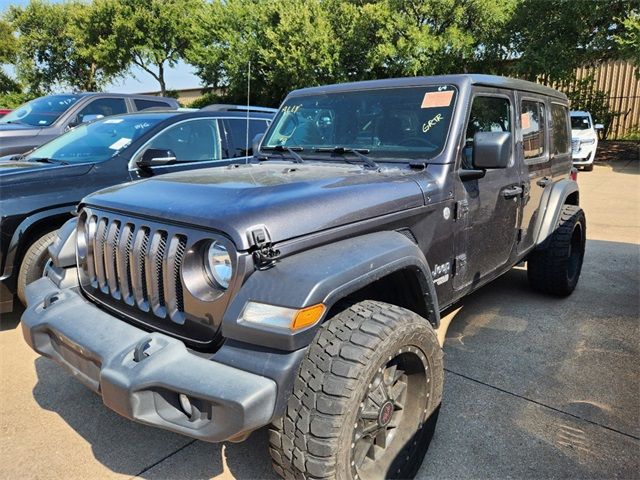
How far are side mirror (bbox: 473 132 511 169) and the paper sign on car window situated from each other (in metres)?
0.34

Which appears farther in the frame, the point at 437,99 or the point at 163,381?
the point at 437,99

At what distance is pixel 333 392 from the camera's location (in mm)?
1807

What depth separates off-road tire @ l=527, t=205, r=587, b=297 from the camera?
4.35 meters

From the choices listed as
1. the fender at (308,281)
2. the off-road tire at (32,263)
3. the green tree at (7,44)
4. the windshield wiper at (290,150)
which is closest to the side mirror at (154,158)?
the off-road tire at (32,263)

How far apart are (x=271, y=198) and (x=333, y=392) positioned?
83cm

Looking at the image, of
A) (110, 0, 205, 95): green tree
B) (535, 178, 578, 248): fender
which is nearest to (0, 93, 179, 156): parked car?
(535, 178, 578, 248): fender

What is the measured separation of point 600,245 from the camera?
21.8ft

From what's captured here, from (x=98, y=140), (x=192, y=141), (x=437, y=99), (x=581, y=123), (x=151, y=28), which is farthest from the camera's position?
(x=151, y=28)

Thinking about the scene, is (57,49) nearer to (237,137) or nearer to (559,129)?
(237,137)

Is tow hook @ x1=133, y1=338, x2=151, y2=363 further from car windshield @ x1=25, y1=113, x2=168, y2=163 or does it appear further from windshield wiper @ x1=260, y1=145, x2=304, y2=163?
car windshield @ x1=25, y1=113, x2=168, y2=163

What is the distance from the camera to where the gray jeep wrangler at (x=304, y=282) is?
179 cm

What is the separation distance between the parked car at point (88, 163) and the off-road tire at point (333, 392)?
2851 millimetres

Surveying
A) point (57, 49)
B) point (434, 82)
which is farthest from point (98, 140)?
point (57, 49)

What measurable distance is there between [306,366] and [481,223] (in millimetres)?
1837
